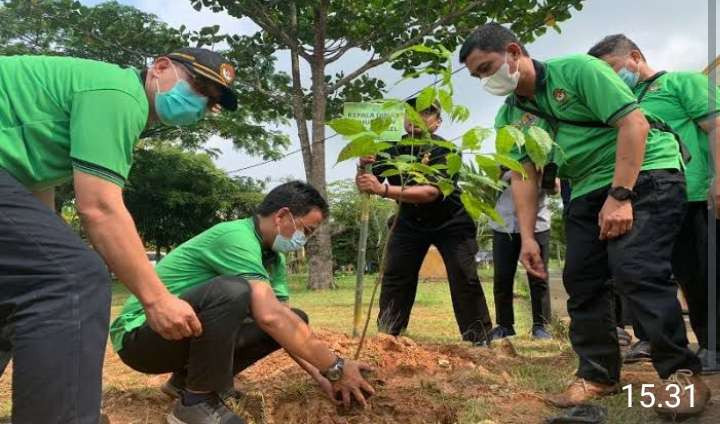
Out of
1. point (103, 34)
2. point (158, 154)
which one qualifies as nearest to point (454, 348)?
point (103, 34)

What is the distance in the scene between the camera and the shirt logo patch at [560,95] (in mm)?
2407

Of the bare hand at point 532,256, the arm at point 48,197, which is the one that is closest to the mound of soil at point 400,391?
the bare hand at point 532,256

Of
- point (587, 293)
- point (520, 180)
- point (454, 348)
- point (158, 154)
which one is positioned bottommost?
point (454, 348)

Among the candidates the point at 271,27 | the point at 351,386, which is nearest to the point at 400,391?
the point at 351,386

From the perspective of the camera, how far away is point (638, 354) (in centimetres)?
333

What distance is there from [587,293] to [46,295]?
1.89 metres

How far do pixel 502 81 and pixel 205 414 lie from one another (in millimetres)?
1626

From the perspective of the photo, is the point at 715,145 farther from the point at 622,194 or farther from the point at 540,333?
the point at 540,333

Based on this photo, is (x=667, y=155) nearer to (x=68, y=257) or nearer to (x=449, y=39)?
(x=68, y=257)

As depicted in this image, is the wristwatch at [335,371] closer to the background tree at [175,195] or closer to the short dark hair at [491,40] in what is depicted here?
the short dark hair at [491,40]

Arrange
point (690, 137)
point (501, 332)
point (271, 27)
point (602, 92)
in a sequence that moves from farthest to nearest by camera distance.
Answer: point (271, 27) → point (501, 332) → point (690, 137) → point (602, 92)

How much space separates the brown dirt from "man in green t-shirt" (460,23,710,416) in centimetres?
33

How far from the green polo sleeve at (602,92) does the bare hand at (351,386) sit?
1.26 meters

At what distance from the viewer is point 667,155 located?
2354 mm
